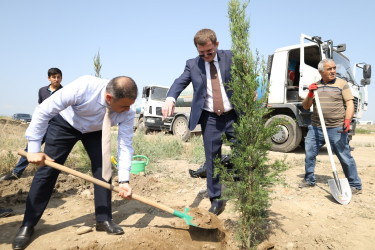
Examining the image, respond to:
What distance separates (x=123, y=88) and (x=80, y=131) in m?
0.91

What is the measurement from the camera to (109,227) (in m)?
2.97

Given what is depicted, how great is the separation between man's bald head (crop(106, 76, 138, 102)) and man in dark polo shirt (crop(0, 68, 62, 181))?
2964 mm

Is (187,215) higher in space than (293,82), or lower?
lower

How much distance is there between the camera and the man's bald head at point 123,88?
Result: 2406 mm

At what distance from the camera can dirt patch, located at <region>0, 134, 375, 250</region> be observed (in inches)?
112

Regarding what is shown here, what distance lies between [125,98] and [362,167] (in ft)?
20.1

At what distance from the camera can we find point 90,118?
9.25ft

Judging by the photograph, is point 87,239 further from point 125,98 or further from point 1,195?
point 1,195

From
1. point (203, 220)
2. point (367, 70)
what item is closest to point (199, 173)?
point (203, 220)

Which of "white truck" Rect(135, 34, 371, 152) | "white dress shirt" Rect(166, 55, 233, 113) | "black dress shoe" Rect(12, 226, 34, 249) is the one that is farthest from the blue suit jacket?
"white truck" Rect(135, 34, 371, 152)

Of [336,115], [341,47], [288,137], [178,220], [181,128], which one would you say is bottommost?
[178,220]

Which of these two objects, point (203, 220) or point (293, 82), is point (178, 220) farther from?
point (293, 82)

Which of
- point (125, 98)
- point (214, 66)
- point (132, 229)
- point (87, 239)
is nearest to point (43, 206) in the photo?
point (87, 239)

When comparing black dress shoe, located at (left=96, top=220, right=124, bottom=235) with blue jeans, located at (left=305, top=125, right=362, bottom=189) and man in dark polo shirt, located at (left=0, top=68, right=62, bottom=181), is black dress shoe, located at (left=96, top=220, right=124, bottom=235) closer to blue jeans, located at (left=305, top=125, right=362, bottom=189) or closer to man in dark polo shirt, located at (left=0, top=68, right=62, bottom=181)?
man in dark polo shirt, located at (left=0, top=68, right=62, bottom=181)
